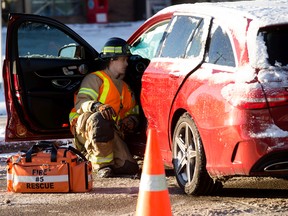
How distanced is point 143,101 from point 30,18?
4.66 feet

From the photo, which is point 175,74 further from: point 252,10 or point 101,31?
point 101,31

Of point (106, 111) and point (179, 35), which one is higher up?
point (179, 35)

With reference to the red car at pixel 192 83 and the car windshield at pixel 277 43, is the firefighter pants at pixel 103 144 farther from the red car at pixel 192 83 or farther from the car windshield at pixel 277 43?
the car windshield at pixel 277 43

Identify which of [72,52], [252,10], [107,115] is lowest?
[107,115]

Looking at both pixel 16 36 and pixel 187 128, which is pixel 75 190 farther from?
pixel 16 36

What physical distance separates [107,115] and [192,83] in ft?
4.01

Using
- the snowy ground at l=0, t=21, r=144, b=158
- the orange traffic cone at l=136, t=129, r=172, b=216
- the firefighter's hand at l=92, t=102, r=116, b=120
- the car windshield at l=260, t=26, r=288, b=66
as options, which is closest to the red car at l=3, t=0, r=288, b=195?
the car windshield at l=260, t=26, r=288, b=66

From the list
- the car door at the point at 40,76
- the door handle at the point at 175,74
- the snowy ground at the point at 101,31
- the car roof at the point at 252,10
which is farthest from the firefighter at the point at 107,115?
the snowy ground at the point at 101,31

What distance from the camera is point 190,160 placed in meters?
8.03

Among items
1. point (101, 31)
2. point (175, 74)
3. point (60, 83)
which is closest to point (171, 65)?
point (175, 74)

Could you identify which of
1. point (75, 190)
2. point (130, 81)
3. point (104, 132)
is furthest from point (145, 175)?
point (130, 81)

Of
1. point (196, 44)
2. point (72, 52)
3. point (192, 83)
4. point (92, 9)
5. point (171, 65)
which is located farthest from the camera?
point (92, 9)

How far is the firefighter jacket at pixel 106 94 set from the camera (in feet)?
30.0

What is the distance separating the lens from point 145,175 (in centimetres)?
666
